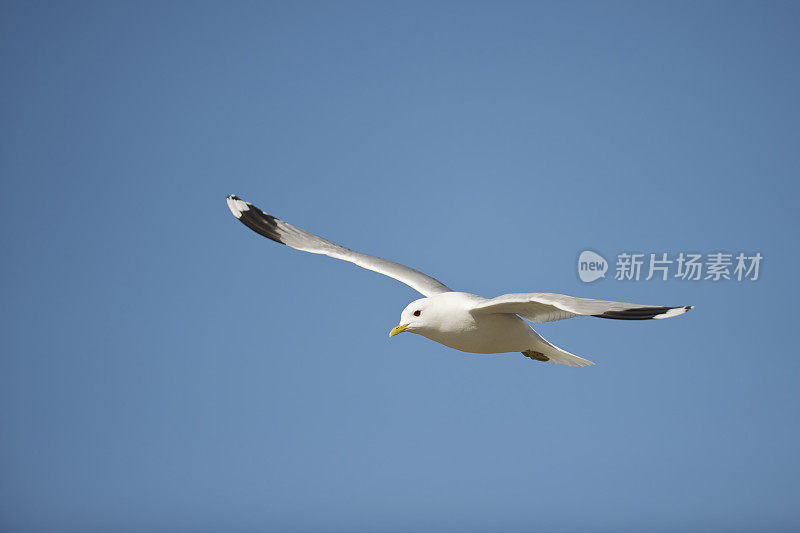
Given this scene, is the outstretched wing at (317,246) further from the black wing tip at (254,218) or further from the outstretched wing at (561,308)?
the outstretched wing at (561,308)

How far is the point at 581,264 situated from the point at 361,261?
5.11 feet

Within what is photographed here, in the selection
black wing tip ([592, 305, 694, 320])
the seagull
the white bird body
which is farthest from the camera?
the white bird body

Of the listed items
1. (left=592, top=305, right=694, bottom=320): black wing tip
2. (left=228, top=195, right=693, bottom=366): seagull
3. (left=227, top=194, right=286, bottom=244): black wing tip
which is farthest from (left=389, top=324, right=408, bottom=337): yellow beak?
(left=227, top=194, right=286, bottom=244): black wing tip

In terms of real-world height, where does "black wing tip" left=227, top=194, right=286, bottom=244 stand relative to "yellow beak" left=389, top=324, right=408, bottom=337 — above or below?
above

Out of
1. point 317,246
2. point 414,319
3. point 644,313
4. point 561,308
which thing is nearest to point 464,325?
point 414,319

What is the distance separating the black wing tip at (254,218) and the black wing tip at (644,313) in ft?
10.8

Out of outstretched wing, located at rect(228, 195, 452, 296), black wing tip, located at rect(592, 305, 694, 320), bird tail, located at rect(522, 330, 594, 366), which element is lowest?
black wing tip, located at rect(592, 305, 694, 320)

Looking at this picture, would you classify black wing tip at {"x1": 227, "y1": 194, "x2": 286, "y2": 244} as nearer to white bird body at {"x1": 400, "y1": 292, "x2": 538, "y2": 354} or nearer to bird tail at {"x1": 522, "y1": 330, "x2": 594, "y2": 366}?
white bird body at {"x1": 400, "y1": 292, "x2": 538, "y2": 354}

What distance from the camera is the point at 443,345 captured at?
5.37 meters

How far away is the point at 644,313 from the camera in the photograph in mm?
4273

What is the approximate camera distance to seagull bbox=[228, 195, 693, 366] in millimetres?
4371

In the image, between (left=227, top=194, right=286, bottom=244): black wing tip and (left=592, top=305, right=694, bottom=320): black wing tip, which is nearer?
(left=592, top=305, right=694, bottom=320): black wing tip

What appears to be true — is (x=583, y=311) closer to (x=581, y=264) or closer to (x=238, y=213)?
(x=581, y=264)

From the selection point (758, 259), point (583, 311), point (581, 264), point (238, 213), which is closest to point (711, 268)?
point (758, 259)
